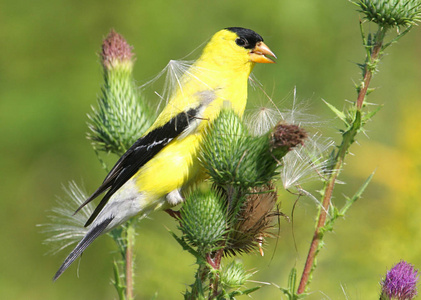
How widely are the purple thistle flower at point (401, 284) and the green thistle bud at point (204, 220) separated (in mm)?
586

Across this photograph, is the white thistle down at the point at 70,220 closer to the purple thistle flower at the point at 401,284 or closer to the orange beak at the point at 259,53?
the orange beak at the point at 259,53

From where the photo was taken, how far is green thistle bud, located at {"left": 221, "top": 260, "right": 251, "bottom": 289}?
199 cm

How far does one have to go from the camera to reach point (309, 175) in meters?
2.15

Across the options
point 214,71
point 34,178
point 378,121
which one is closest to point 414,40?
point 378,121

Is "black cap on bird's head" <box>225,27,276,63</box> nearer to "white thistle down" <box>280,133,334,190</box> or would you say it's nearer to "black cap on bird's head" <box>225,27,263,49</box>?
"black cap on bird's head" <box>225,27,263,49</box>

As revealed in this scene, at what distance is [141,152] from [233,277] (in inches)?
35.8

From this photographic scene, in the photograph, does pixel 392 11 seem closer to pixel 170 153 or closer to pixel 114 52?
pixel 170 153

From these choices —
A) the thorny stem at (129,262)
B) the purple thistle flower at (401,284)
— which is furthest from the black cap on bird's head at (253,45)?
the purple thistle flower at (401,284)

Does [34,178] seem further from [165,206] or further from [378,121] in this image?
[378,121]

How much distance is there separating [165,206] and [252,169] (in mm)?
917

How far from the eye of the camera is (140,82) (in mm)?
3734

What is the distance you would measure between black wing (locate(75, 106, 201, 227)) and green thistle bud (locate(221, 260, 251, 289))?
2.61ft

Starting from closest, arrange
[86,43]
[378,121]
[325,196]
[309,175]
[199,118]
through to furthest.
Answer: [325,196], [309,175], [199,118], [378,121], [86,43]

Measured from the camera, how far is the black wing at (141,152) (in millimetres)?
2627
